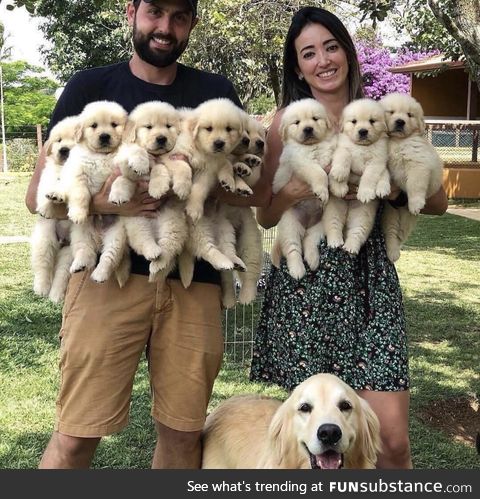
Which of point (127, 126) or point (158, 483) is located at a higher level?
point (127, 126)

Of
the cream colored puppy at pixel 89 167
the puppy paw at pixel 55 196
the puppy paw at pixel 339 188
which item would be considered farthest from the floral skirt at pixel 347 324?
the puppy paw at pixel 55 196

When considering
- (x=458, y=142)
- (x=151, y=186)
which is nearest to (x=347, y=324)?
(x=151, y=186)

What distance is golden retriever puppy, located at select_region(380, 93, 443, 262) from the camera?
2.76 metres

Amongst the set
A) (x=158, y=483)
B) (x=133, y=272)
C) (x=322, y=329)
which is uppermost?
(x=133, y=272)

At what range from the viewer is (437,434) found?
3.95 metres

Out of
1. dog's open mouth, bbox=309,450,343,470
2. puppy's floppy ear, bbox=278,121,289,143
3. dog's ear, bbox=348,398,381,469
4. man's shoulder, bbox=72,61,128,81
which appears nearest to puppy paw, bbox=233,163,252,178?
puppy's floppy ear, bbox=278,121,289,143

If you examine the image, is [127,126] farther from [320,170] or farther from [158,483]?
[158,483]

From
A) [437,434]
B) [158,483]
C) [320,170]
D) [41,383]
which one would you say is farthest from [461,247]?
[158,483]

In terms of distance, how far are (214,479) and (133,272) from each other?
806 mm

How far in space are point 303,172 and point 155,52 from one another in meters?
0.79

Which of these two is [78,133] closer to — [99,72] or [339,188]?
[99,72]

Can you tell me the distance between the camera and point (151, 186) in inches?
96.3

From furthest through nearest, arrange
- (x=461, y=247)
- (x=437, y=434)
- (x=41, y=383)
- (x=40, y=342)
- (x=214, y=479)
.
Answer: (x=461, y=247)
(x=40, y=342)
(x=41, y=383)
(x=437, y=434)
(x=214, y=479)

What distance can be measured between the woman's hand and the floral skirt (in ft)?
2.03
